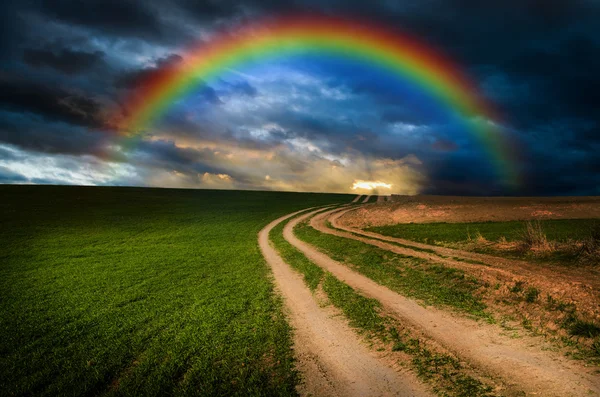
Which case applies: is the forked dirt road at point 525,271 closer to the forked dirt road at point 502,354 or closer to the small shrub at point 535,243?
the small shrub at point 535,243

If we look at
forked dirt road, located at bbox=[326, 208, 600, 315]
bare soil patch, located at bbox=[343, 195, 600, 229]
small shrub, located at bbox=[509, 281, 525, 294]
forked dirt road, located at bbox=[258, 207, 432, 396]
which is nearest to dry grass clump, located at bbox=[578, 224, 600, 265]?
forked dirt road, located at bbox=[326, 208, 600, 315]

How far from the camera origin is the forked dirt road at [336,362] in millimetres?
8430

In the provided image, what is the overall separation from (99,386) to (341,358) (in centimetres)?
772

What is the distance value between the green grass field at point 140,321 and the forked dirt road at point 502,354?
229 inches

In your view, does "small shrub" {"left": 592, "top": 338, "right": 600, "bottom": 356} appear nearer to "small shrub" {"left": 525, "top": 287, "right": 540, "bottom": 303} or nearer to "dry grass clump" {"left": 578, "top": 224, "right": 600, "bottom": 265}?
"small shrub" {"left": 525, "top": 287, "right": 540, "bottom": 303}

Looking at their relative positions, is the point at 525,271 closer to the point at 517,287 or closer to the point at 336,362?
the point at 517,287

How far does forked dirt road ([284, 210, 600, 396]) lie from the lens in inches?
320

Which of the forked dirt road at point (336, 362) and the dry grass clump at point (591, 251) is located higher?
the dry grass clump at point (591, 251)

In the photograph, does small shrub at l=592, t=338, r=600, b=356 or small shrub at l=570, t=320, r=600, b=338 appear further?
small shrub at l=570, t=320, r=600, b=338

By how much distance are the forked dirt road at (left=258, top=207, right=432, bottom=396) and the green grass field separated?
2.18 ft

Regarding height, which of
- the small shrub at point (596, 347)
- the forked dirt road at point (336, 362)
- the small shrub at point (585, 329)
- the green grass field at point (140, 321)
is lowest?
the green grass field at point (140, 321)

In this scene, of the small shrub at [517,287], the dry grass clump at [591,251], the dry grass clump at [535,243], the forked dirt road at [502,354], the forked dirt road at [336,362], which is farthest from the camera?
the dry grass clump at [535,243]

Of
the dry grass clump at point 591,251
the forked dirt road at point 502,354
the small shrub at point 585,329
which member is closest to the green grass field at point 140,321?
the forked dirt road at point 502,354

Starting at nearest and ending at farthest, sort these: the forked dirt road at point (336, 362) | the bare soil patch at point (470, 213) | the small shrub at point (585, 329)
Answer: the forked dirt road at point (336, 362) < the small shrub at point (585, 329) < the bare soil patch at point (470, 213)
